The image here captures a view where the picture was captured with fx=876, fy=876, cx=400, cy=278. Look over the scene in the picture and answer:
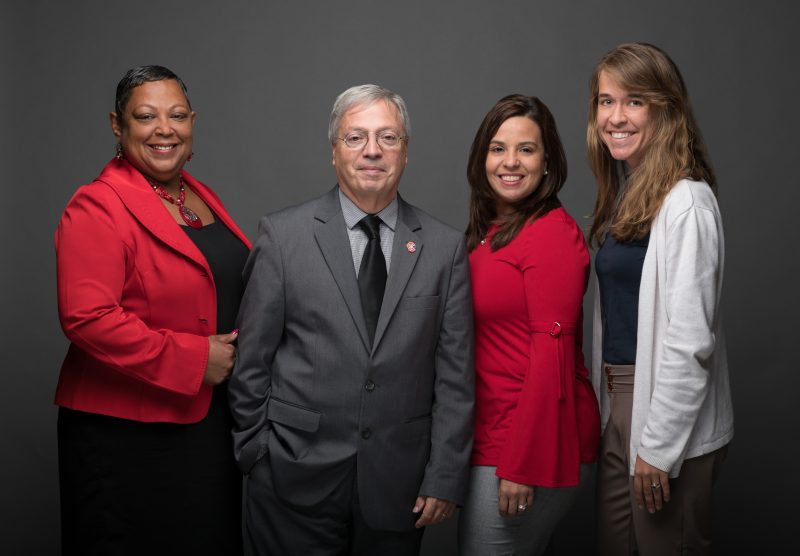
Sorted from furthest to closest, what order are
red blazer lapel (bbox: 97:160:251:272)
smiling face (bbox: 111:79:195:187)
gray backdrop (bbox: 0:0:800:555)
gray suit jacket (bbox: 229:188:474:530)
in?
1. gray backdrop (bbox: 0:0:800:555)
2. smiling face (bbox: 111:79:195:187)
3. red blazer lapel (bbox: 97:160:251:272)
4. gray suit jacket (bbox: 229:188:474:530)

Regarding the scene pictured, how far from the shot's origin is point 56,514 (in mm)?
4273

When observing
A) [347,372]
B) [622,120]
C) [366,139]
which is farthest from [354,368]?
[622,120]

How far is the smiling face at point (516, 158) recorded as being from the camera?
2.91 m

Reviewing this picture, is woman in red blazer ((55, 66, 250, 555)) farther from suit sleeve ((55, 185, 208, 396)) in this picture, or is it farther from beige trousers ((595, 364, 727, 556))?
beige trousers ((595, 364, 727, 556))

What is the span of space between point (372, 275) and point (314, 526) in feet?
2.61

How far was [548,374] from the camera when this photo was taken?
2.69 m

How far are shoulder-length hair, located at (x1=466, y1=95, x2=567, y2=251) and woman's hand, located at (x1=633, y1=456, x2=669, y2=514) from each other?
2.69 ft

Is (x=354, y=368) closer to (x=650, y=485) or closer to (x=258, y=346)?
(x=258, y=346)

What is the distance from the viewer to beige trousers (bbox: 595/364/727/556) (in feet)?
8.86

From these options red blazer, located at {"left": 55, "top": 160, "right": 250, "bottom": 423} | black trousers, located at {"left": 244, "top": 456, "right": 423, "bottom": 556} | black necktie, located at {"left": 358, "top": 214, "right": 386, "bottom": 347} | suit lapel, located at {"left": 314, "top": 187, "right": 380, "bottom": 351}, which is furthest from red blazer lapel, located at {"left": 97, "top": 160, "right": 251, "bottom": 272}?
black trousers, located at {"left": 244, "top": 456, "right": 423, "bottom": 556}

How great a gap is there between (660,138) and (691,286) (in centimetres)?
51

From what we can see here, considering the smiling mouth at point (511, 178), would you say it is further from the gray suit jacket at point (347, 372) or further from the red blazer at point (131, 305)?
the red blazer at point (131, 305)

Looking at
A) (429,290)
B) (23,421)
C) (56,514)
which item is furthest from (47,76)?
(429,290)

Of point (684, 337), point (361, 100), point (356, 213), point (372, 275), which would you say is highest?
point (361, 100)
